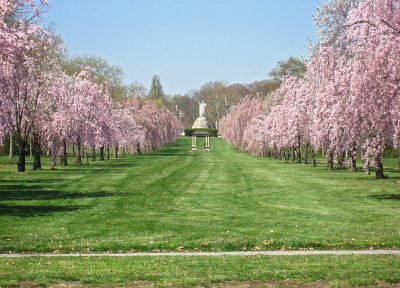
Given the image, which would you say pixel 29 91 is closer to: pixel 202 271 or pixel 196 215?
pixel 196 215

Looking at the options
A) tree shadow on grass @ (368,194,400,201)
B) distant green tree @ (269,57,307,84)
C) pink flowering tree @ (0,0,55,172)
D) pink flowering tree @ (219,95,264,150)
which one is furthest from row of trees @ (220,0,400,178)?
distant green tree @ (269,57,307,84)

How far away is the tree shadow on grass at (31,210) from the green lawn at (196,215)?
40 millimetres

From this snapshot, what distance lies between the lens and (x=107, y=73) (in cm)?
15038

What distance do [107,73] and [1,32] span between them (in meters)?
124

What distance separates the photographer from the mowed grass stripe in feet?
58.6

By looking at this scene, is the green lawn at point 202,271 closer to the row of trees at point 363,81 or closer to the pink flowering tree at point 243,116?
the row of trees at point 363,81

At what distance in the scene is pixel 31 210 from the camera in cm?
2620

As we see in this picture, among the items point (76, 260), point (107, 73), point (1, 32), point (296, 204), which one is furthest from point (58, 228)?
point (107, 73)

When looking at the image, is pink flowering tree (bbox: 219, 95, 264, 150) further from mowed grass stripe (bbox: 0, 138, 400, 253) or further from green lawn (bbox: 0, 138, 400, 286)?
green lawn (bbox: 0, 138, 400, 286)

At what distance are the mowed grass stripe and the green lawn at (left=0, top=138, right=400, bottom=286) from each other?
3 cm

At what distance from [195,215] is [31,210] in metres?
6.45

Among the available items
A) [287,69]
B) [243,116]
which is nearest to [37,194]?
[243,116]

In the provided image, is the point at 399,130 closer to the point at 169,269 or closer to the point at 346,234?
the point at 346,234

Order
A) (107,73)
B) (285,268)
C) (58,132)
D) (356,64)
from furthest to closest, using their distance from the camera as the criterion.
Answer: (107,73) < (58,132) < (356,64) < (285,268)
